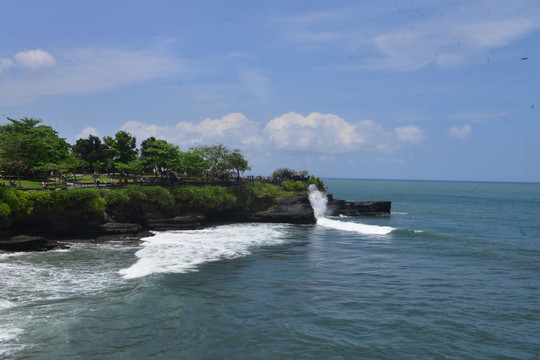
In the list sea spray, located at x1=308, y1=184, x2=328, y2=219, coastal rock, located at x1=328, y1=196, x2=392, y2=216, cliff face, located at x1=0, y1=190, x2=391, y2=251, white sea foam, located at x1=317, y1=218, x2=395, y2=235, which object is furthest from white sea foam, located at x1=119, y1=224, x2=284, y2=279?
coastal rock, located at x1=328, y1=196, x2=392, y2=216

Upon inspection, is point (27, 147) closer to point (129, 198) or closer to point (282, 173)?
point (129, 198)

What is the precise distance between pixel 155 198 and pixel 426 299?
30005mm

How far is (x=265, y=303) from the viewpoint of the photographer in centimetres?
1869

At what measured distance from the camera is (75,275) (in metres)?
22.7

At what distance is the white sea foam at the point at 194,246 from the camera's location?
2519cm

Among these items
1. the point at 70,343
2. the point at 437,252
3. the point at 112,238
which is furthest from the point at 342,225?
the point at 70,343

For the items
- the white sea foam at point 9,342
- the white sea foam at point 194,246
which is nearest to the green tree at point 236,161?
the white sea foam at point 194,246

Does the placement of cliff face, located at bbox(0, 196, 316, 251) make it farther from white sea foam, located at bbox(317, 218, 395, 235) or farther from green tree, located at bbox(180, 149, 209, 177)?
green tree, located at bbox(180, 149, 209, 177)

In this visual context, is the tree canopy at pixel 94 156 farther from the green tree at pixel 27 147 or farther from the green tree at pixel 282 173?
the green tree at pixel 282 173

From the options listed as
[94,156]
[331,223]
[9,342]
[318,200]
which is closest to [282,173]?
[318,200]

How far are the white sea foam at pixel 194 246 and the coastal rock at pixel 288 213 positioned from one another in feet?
16.1

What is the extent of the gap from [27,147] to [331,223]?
4101 cm

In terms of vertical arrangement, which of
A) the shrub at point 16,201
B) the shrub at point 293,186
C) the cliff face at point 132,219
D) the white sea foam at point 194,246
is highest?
the shrub at point 293,186

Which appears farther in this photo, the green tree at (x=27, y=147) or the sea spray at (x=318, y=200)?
the sea spray at (x=318, y=200)
